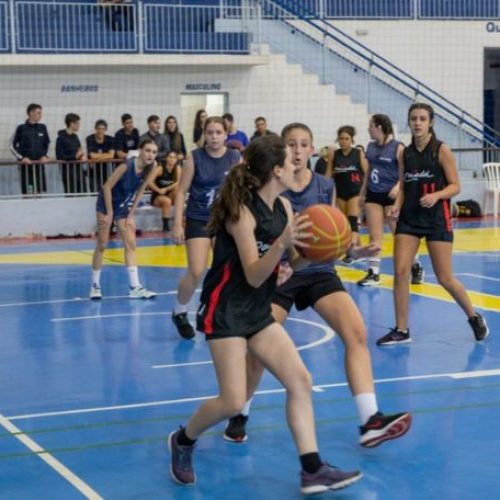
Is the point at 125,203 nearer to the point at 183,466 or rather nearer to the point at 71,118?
the point at 183,466

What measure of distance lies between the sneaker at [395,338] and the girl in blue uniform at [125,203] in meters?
3.93

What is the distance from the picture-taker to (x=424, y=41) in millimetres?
28578

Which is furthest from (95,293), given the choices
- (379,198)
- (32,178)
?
(32,178)

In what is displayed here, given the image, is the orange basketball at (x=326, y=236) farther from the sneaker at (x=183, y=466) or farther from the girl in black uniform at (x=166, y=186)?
the girl in black uniform at (x=166, y=186)

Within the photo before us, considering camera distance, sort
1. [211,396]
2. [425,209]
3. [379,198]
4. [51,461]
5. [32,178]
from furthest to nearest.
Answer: [32,178] → [379,198] → [425,209] → [211,396] → [51,461]

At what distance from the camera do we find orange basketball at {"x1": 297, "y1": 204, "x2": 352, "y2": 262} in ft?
19.9

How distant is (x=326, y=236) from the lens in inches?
240

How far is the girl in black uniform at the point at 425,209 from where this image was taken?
33.0 feet

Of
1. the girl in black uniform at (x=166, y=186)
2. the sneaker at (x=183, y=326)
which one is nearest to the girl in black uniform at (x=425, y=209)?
the sneaker at (x=183, y=326)

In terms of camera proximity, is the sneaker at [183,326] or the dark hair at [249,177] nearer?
the dark hair at [249,177]

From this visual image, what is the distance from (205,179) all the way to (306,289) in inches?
132

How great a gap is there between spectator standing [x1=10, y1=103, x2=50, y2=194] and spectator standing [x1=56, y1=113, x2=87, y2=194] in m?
0.29

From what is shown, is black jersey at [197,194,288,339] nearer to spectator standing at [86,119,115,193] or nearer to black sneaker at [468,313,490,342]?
black sneaker at [468,313,490,342]

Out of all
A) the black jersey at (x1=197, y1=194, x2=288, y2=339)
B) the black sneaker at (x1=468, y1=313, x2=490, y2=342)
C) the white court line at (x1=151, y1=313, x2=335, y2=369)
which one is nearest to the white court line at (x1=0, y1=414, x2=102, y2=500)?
the black jersey at (x1=197, y1=194, x2=288, y2=339)
